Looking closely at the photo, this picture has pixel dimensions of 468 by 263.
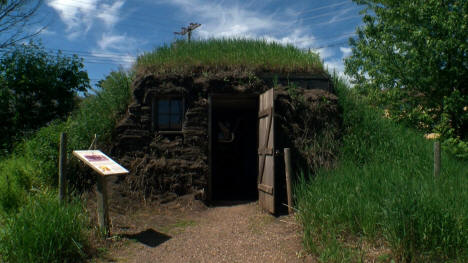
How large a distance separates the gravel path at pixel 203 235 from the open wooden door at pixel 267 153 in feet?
0.92

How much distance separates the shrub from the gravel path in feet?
1.55

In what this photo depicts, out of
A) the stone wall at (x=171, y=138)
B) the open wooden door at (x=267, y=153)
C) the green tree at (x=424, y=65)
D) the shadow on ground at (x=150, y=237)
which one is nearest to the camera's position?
the shadow on ground at (x=150, y=237)

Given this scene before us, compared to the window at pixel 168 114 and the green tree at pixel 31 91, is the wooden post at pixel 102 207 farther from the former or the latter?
the green tree at pixel 31 91

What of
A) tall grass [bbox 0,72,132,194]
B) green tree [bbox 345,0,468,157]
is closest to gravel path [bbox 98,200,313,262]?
tall grass [bbox 0,72,132,194]

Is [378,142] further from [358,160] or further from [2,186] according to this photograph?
[2,186]

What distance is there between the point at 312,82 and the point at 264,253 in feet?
13.9

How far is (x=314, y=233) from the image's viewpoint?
4672 millimetres

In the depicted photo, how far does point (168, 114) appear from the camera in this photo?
297 inches

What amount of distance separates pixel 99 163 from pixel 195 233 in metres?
1.86

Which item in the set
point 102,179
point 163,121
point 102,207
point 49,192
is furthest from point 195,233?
point 163,121

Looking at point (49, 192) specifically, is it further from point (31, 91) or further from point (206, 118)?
point (31, 91)

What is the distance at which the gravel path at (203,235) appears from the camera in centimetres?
484

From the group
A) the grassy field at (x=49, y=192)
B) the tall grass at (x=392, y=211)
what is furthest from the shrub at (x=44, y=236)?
the tall grass at (x=392, y=211)

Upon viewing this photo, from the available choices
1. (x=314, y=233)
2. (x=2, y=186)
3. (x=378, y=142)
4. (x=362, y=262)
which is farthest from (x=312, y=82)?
(x=2, y=186)
